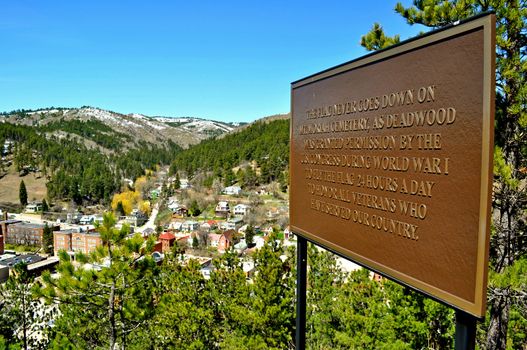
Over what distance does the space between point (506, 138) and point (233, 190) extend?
53.9 meters

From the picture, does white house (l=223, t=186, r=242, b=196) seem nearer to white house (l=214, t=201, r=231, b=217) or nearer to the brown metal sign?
white house (l=214, t=201, r=231, b=217)

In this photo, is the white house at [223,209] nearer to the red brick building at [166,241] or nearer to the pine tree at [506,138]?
the red brick building at [166,241]

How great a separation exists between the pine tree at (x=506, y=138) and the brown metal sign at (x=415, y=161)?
208cm

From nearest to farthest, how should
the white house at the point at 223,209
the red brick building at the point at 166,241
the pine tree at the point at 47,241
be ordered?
the red brick building at the point at 166,241 → the pine tree at the point at 47,241 → the white house at the point at 223,209

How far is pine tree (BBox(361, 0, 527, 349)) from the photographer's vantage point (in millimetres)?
4094

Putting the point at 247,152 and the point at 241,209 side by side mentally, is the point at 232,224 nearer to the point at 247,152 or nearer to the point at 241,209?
the point at 241,209

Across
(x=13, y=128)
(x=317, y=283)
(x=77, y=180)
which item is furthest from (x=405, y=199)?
(x=13, y=128)

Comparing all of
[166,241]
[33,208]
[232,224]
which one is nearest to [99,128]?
[33,208]

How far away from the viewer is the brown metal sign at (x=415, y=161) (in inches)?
70.0

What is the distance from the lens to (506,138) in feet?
14.5

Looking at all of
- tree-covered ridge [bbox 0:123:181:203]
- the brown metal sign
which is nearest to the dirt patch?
tree-covered ridge [bbox 0:123:181:203]

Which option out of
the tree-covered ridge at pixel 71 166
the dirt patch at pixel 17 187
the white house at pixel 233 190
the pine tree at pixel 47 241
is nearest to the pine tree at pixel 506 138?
the pine tree at pixel 47 241

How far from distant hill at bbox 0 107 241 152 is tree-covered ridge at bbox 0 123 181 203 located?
16.8 metres

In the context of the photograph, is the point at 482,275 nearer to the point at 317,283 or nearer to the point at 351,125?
the point at 351,125
